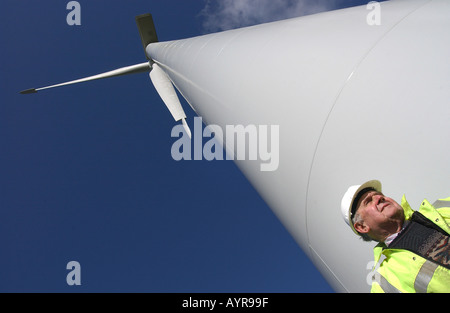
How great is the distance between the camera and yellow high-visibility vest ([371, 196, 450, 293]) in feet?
5.21

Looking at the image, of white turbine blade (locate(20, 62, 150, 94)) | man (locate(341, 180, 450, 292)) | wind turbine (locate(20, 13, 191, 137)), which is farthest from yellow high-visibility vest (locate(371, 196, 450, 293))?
white turbine blade (locate(20, 62, 150, 94))

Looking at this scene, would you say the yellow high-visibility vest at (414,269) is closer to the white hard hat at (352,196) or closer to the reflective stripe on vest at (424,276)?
the reflective stripe on vest at (424,276)

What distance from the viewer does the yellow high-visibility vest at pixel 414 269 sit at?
1589 mm

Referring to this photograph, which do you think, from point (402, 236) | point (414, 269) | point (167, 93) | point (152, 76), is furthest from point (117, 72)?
point (414, 269)

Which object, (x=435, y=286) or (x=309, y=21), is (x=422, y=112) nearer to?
(x=435, y=286)

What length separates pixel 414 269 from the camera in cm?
165

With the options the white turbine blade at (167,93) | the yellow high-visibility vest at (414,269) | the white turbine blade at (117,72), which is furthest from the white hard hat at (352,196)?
the white turbine blade at (117,72)

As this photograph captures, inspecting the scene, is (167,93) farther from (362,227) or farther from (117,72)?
(362,227)

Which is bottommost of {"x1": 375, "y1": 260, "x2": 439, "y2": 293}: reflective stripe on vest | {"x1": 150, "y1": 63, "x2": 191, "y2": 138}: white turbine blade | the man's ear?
{"x1": 375, "y1": 260, "x2": 439, "y2": 293}: reflective stripe on vest

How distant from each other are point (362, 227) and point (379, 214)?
0.58 feet

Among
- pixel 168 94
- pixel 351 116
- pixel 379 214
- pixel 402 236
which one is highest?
pixel 168 94

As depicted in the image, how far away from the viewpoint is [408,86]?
6.38ft

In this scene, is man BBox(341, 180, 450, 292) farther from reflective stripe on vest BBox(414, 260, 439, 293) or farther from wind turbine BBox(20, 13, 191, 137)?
wind turbine BBox(20, 13, 191, 137)

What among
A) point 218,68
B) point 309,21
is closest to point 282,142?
point 309,21
